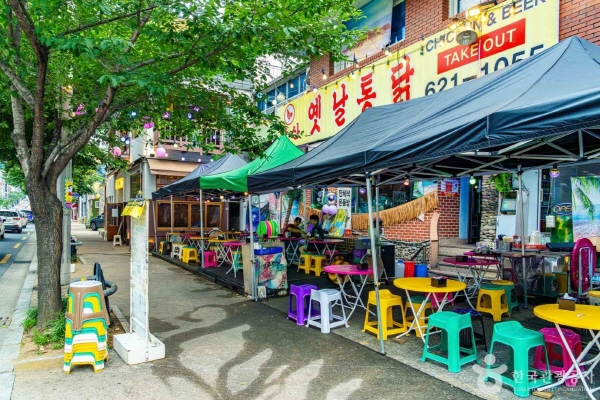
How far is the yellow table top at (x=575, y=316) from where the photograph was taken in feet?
10.8

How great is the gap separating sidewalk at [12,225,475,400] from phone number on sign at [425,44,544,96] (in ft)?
19.5

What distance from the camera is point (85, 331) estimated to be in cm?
437

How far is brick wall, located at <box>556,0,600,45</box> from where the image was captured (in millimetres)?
6750

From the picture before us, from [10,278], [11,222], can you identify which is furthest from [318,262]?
[11,222]

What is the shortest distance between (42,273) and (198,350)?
2.49 m

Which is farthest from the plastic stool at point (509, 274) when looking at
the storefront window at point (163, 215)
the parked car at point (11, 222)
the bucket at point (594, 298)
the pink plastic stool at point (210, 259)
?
the parked car at point (11, 222)

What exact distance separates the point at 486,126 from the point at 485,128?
19 millimetres

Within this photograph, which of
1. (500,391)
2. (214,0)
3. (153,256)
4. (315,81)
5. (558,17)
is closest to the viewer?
(500,391)

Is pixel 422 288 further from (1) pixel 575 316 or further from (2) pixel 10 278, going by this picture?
(2) pixel 10 278

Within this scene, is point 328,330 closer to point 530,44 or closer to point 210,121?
point 210,121

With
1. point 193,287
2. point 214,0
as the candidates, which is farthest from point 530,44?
point 193,287

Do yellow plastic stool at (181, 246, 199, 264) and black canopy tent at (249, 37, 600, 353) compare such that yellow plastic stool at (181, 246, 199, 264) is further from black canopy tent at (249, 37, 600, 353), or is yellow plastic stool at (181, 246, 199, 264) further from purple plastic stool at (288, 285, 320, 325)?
purple plastic stool at (288, 285, 320, 325)

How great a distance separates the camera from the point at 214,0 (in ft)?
18.2

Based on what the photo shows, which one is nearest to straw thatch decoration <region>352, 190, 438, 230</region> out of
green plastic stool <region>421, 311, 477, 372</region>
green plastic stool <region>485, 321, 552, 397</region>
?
green plastic stool <region>421, 311, 477, 372</region>
